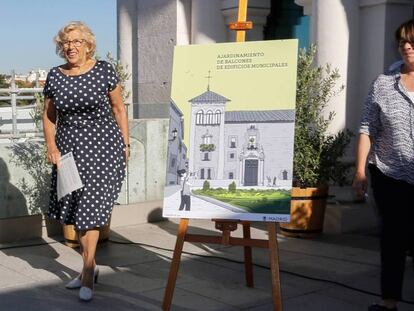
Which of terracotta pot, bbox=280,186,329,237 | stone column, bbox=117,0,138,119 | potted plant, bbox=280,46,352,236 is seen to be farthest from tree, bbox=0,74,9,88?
terracotta pot, bbox=280,186,329,237

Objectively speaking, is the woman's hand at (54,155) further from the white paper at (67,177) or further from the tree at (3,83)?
the tree at (3,83)

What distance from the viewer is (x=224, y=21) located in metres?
9.41

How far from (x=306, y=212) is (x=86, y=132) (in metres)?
2.66

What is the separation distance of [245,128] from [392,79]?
0.96 metres

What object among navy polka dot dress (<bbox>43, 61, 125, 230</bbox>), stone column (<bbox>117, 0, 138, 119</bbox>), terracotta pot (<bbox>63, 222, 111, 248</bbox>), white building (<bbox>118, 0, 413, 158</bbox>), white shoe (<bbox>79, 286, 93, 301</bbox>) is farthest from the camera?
stone column (<bbox>117, 0, 138, 119</bbox>)

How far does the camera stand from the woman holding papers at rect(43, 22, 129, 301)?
15.3ft

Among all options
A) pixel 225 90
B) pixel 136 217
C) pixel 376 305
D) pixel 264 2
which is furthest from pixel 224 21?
pixel 376 305

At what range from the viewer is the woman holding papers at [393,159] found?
3947mm

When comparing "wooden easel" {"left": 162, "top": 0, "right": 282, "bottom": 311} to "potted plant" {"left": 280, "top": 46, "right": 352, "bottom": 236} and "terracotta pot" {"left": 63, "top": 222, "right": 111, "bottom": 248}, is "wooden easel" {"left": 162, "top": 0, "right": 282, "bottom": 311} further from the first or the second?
"potted plant" {"left": 280, "top": 46, "right": 352, "bottom": 236}

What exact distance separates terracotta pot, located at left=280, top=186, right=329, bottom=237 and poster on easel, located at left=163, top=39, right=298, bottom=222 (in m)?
2.28

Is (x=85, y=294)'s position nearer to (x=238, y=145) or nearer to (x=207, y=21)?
(x=238, y=145)

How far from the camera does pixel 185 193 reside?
14.3ft

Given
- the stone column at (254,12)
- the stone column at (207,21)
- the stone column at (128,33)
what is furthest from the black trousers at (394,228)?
the stone column at (128,33)

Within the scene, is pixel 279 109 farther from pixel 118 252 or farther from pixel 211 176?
pixel 118 252
